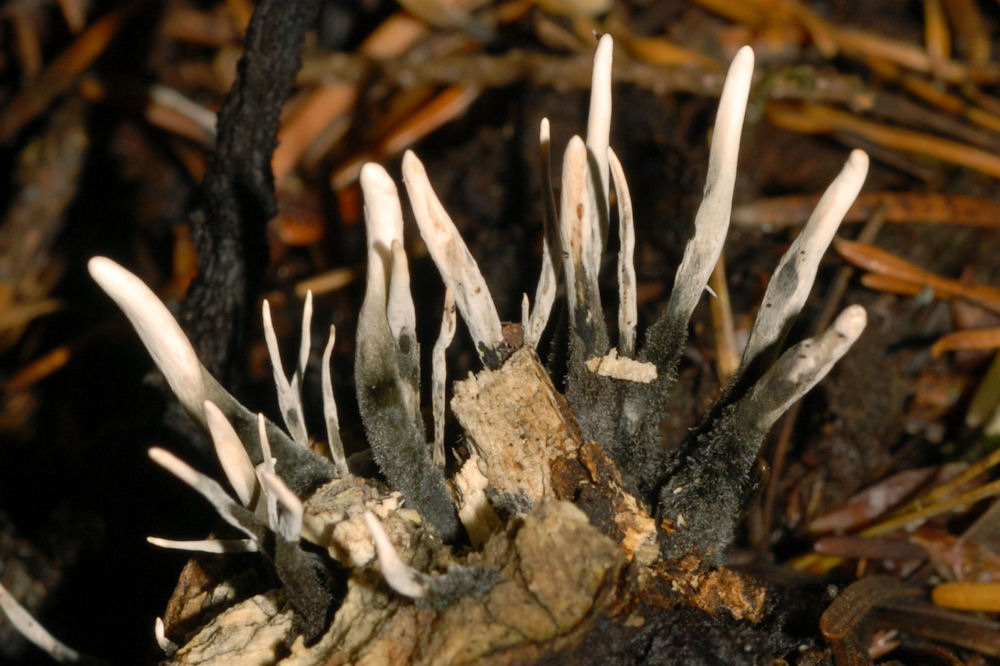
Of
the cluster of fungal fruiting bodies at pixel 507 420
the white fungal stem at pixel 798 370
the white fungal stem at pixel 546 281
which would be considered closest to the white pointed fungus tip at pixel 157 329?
the cluster of fungal fruiting bodies at pixel 507 420

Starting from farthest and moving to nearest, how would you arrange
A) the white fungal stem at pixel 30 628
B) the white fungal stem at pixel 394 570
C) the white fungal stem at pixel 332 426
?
the white fungal stem at pixel 30 628
the white fungal stem at pixel 332 426
the white fungal stem at pixel 394 570

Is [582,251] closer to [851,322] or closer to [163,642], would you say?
[851,322]

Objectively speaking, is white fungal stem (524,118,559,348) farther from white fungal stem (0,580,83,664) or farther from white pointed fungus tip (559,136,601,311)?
white fungal stem (0,580,83,664)

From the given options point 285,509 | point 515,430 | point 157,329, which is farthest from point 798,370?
point 157,329

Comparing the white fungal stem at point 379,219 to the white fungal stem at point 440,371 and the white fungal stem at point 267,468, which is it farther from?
the white fungal stem at point 267,468

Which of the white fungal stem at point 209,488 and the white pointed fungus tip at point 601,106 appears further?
the white pointed fungus tip at point 601,106

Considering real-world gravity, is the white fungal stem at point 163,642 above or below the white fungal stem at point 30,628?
above
